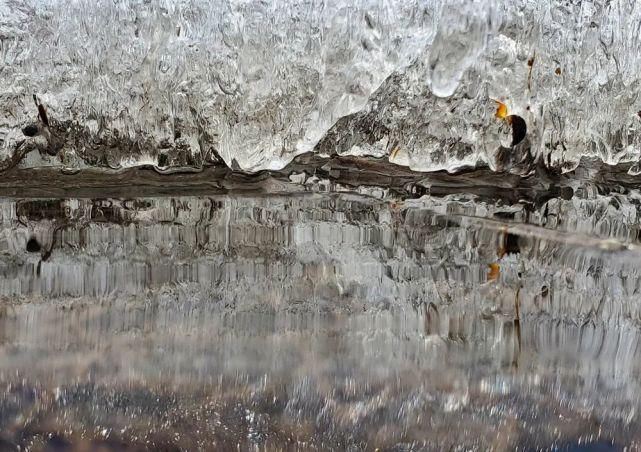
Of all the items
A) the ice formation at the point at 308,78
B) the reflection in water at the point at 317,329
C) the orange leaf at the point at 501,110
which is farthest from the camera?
the orange leaf at the point at 501,110

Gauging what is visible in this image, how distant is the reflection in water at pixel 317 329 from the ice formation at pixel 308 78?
1.36 ft

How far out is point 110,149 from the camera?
2.08m

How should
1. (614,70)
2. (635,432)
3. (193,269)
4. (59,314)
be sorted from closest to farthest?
1. (635,432)
2. (59,314)
3. (193,269)
4. (614,70)

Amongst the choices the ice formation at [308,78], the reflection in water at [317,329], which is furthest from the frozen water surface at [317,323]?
the ice formation at [308,78]

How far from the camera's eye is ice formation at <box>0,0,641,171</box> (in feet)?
6.13

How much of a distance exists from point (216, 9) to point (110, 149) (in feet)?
2.11

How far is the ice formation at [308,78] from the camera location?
73.5 inches

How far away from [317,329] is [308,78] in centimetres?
113

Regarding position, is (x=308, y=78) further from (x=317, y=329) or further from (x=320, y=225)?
(x=317, y=329)

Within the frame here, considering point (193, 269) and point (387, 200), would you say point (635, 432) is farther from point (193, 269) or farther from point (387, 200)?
point (387, 200)

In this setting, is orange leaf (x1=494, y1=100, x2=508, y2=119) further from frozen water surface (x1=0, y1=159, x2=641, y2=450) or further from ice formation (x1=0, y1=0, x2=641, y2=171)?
frozen water surface (x1=0, y1=159, x2=641, y2=450)

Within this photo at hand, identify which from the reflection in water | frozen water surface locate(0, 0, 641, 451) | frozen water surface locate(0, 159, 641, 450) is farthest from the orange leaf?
the reflection in water

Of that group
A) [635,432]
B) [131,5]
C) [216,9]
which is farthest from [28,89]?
[635,432]

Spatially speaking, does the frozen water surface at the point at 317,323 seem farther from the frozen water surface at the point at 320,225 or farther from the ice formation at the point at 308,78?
the ice formation at the point at 308,78
